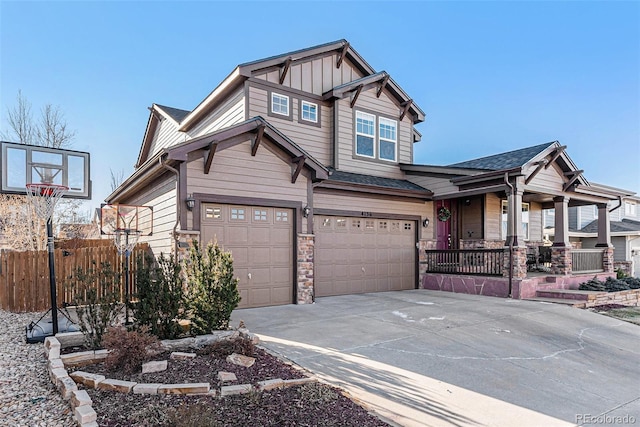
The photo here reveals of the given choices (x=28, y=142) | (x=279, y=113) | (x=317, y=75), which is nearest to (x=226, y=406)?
(x=279, y=113)

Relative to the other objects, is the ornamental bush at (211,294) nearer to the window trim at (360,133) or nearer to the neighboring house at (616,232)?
the window trim at (360,133)

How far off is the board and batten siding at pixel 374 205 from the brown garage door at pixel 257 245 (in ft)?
5.41

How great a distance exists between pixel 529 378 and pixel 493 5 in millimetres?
14894

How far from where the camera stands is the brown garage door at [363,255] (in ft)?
34.4

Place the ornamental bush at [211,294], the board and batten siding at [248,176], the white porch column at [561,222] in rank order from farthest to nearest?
the white porch column at [561,222] → the board and batten siding at [248,176] → the ornamental bush at [211,294]

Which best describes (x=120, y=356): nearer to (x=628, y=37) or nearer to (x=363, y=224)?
(x=363, y=224)

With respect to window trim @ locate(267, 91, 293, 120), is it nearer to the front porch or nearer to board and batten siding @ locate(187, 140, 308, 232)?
board and batten siding @ locate(187, 140, 308, 232)

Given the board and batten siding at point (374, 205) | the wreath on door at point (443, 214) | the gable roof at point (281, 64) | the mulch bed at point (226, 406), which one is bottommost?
the mulch bed at point (226, 406)

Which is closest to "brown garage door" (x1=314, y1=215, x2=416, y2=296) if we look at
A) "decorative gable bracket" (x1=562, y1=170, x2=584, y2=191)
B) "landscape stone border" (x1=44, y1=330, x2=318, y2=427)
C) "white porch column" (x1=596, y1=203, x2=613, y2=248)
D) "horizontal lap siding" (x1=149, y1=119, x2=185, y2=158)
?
"decorative gable bracket" (x1=562, y1=170, x2=584, y2=191)

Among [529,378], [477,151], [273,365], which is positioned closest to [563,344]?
[529,378]

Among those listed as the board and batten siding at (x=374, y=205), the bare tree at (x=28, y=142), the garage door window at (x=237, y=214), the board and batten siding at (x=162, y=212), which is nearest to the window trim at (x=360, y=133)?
the board and batten siding at (x=374, y=205)

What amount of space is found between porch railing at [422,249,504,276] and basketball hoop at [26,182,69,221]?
10.3 meters

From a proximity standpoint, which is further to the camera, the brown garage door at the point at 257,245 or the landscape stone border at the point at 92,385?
the brown garage door at the point at 257,245

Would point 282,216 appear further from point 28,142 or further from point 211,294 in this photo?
point 28,142
